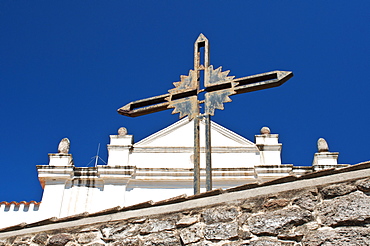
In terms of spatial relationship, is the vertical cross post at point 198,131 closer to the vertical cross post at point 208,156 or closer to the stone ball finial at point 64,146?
the vertical cross post at point 208,156

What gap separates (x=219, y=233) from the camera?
3.82m

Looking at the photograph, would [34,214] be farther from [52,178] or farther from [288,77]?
[288,77]

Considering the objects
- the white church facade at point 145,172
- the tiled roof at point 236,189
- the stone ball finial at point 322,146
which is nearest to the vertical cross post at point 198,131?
the tiled roof at point 236,189

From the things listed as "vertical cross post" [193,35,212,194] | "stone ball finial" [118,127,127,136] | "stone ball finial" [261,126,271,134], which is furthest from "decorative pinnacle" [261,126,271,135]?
"vertical cross post" [193,35,212,194]

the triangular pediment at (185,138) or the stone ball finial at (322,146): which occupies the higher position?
the triangular pediment at (185,138)

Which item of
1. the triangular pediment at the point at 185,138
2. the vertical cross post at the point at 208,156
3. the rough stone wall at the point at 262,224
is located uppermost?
the triangular pediment at the point at 185,138

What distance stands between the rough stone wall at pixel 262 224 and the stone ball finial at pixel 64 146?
8004 mm

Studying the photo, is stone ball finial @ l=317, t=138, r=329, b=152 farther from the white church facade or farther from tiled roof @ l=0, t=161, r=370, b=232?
tiled roof @ l=0, t=161, r=370, b=232

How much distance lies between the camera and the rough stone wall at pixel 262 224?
11.2ft

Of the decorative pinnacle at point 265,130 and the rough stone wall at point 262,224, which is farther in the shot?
the decorative pinnacle at point 265,130

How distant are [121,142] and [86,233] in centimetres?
817

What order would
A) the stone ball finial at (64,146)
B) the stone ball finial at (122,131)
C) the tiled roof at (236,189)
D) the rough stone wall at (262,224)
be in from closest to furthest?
the rough stone wall at (262,224) → the tiled roof at (236,189) → the stone ball finial at (64,146) → the stone ball finial at (122,131)

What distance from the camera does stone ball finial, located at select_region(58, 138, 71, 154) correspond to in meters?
12.2

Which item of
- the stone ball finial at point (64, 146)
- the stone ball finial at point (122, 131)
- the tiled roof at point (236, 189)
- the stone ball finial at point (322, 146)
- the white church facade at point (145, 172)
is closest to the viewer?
the tiled roof at point (236, 189)
